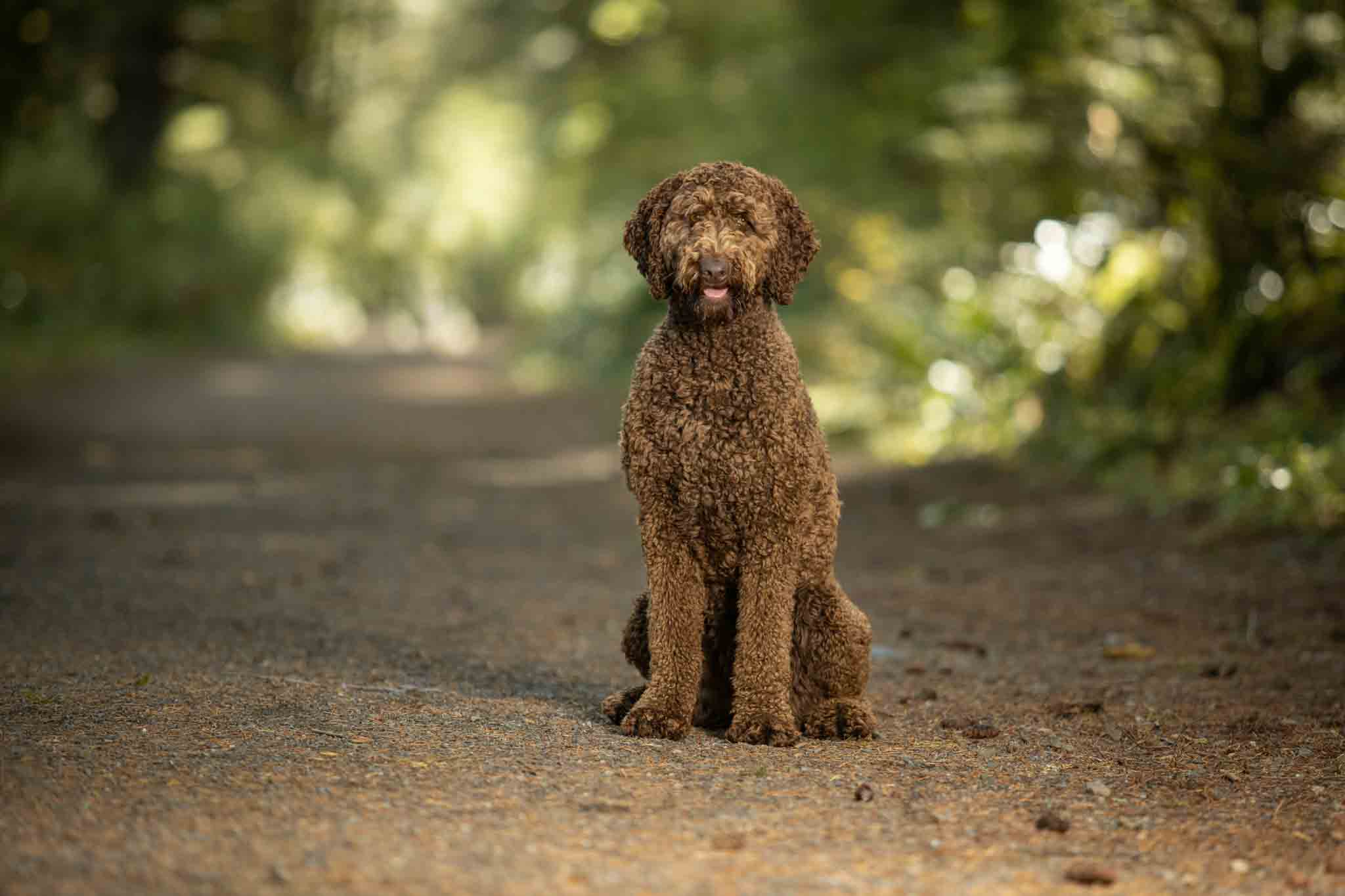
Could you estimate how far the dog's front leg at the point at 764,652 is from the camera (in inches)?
204

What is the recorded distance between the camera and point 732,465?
201 inches

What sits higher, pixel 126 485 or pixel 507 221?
pixel 507 221

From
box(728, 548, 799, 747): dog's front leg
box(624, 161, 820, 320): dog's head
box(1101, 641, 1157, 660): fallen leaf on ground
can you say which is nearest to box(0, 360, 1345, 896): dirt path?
box(1101, 641, 1157, 660): fallen leaf on ground

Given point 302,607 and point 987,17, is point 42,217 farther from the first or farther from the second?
point 302,607

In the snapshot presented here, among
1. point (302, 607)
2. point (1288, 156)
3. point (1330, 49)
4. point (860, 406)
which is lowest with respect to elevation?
point (302, 607)

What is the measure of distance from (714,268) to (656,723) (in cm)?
154

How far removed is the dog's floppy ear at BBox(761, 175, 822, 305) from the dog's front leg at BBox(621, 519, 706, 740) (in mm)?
891

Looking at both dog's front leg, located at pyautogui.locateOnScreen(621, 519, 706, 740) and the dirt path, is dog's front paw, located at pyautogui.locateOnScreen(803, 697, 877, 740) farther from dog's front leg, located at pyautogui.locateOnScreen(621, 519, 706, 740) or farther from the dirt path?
dog's front leg, located at pyautogui.locateOnScreen(621, 519, 706, 740)

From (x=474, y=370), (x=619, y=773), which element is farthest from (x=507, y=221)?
(x=619, y=773)

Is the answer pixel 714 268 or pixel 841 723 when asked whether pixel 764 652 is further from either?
pixel 714 268

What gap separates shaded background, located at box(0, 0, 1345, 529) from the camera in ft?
40.0

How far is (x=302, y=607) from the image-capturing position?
26.7 ft

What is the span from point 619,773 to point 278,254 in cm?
3432

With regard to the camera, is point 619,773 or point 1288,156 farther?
point 1288,156
